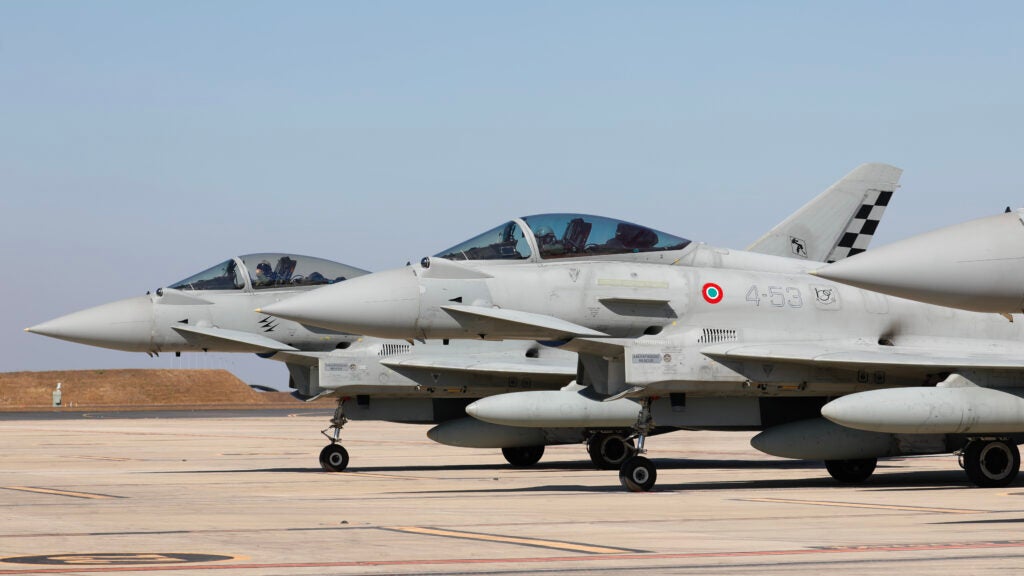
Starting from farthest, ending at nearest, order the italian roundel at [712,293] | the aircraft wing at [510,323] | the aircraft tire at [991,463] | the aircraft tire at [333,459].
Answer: the aircraft tire at [333,459] → the italian roundel at [712,293] → the aircraft tire at [991,463] → the aircraft wing at [510,323]

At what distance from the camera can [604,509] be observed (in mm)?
12859

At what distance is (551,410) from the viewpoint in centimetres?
1755

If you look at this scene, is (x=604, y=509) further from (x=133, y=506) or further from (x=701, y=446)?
(x=701, y=446)

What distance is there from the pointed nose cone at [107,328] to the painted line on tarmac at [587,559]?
12.3 m

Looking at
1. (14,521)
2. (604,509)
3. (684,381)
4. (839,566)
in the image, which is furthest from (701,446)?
(839,566)

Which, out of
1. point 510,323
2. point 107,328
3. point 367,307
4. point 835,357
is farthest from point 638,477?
point 107,328

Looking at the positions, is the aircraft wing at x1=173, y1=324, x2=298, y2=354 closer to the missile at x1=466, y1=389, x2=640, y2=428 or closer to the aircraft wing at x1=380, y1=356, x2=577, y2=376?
the aircraft wing at x1=380, y1=356, x2=577, y2=376

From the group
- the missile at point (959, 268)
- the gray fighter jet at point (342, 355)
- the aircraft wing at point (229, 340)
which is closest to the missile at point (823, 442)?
the gray fighter jet at point (342, 355)

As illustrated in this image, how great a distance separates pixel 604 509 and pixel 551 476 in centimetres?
578

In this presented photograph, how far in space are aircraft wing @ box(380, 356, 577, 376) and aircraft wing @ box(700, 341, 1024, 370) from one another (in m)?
4.59

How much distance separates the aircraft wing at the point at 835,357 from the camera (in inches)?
606

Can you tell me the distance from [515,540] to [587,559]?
1.26 m

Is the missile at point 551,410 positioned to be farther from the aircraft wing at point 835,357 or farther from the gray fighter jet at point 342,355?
the aircraft wing at point 835,357

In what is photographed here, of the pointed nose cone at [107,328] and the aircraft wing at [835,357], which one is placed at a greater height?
the pointed nose cone at [107,328]
